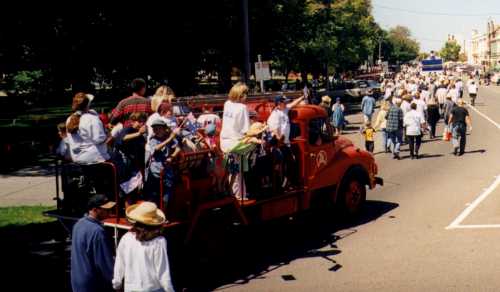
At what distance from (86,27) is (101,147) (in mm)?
17183

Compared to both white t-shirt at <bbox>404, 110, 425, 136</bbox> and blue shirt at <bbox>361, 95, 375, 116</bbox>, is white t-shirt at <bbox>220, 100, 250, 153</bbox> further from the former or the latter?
blue shirt at <bbox>361, 95, 375, 116</bbox>

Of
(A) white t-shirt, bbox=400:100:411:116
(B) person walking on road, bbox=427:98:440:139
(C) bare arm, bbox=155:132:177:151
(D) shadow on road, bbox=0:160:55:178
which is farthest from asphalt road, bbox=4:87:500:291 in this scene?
(B) person walking on road, bbox=427:98:440:139

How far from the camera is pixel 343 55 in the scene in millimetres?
→ 57406

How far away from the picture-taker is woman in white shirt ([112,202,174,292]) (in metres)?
5.51

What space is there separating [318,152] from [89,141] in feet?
14.2

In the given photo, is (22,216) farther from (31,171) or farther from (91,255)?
(91,255)

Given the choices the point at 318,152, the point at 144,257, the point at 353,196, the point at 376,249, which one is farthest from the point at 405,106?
the point at 144,257

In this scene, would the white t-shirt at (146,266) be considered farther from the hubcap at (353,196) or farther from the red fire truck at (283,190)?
the hubcap at (353,196)

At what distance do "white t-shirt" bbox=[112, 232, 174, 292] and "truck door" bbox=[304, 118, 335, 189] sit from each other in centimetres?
569

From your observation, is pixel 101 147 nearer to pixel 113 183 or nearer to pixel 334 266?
pixel 113 183

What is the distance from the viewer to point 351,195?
40.1 feet

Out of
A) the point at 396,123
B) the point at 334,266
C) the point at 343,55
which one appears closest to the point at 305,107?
the point at 334,266

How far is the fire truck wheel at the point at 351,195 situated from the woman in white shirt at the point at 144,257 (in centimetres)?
680

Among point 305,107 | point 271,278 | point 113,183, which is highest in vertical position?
point 305,107
